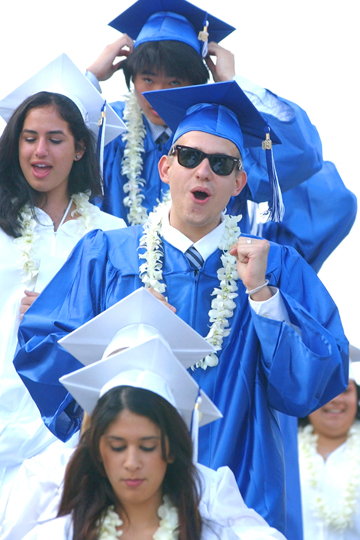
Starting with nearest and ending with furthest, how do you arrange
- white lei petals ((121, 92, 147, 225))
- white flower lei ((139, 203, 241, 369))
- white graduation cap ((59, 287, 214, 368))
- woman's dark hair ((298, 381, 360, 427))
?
white graduation cap ((59, 287, 214, 368)) → white flower lei ((139, 203, 241, 369)) → white lei petals ((121, 92, 147, 225)) → woman's dark hair ((298, 381, 360, 427))

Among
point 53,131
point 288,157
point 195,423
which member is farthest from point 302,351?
point 288,157

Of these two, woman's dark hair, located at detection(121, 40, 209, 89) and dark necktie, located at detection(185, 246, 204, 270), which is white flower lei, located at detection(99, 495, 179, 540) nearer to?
dark necktie, located at detection(185, 246, 204, 270)

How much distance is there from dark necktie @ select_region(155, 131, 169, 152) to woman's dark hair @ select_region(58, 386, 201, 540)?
2.58m

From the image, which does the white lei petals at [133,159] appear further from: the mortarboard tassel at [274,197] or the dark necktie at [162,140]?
the mortarboard tassel at [274,197]

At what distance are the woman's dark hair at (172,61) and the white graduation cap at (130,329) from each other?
2162 millimetres

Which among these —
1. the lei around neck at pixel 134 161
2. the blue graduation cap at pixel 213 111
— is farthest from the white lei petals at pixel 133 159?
the blue graduation cap at pixel 213 111

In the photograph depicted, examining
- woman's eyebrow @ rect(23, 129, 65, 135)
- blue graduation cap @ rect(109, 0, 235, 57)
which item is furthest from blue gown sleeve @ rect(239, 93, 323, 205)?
woman's eyebrow @ rect(23, 129, 65, 135)

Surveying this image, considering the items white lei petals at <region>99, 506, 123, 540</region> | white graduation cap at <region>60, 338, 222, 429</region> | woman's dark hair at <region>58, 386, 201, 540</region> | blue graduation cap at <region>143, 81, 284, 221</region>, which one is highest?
blue graduation cap at <region>143, 81, 284, 221</region>

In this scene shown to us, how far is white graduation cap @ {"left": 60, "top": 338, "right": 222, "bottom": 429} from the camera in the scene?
312 centimetres

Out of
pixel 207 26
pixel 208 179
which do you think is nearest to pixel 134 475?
pixel 208 179

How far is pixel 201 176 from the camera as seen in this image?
148 inches

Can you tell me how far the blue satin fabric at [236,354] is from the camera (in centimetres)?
366

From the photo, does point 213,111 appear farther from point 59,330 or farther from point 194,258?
point 59,330

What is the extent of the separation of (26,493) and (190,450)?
587 mm
